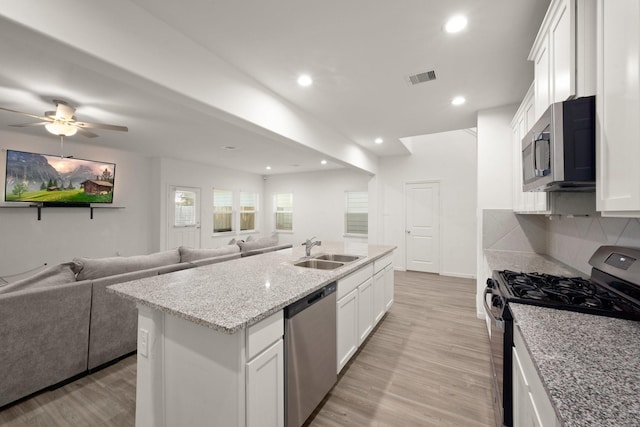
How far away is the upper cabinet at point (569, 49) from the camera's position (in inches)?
44.3

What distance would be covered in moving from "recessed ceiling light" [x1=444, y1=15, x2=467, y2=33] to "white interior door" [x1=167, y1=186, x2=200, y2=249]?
5.94 m

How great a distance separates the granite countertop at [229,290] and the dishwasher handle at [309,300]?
0.18 feet

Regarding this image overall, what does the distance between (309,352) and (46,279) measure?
2.20 metres

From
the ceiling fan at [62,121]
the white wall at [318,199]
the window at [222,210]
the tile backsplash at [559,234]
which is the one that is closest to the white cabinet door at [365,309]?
the tile backsplash at [559,234]

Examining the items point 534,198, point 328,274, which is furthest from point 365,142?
point 328,274

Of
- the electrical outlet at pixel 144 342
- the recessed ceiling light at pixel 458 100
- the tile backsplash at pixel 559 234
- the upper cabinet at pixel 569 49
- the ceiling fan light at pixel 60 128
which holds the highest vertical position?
the recessed ceiling light at pixel 458 100

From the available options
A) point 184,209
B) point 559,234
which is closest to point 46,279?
point 184,209

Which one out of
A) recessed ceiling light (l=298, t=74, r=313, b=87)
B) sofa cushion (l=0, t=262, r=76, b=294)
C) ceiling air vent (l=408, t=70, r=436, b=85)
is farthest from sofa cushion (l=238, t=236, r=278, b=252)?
ceiling air vent (l=408, t=70, r=436, b=85)

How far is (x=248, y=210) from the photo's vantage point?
814 centimetres

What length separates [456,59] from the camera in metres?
2.21

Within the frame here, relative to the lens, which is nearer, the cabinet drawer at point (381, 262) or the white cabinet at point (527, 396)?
the white cabinet at point (527, 396)

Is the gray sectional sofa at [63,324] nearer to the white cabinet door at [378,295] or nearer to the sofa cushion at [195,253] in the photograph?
the sofa cushion at [195,253]

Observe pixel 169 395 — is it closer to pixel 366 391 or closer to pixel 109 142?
pixel 366 391

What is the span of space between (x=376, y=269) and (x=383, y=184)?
3702 mm
